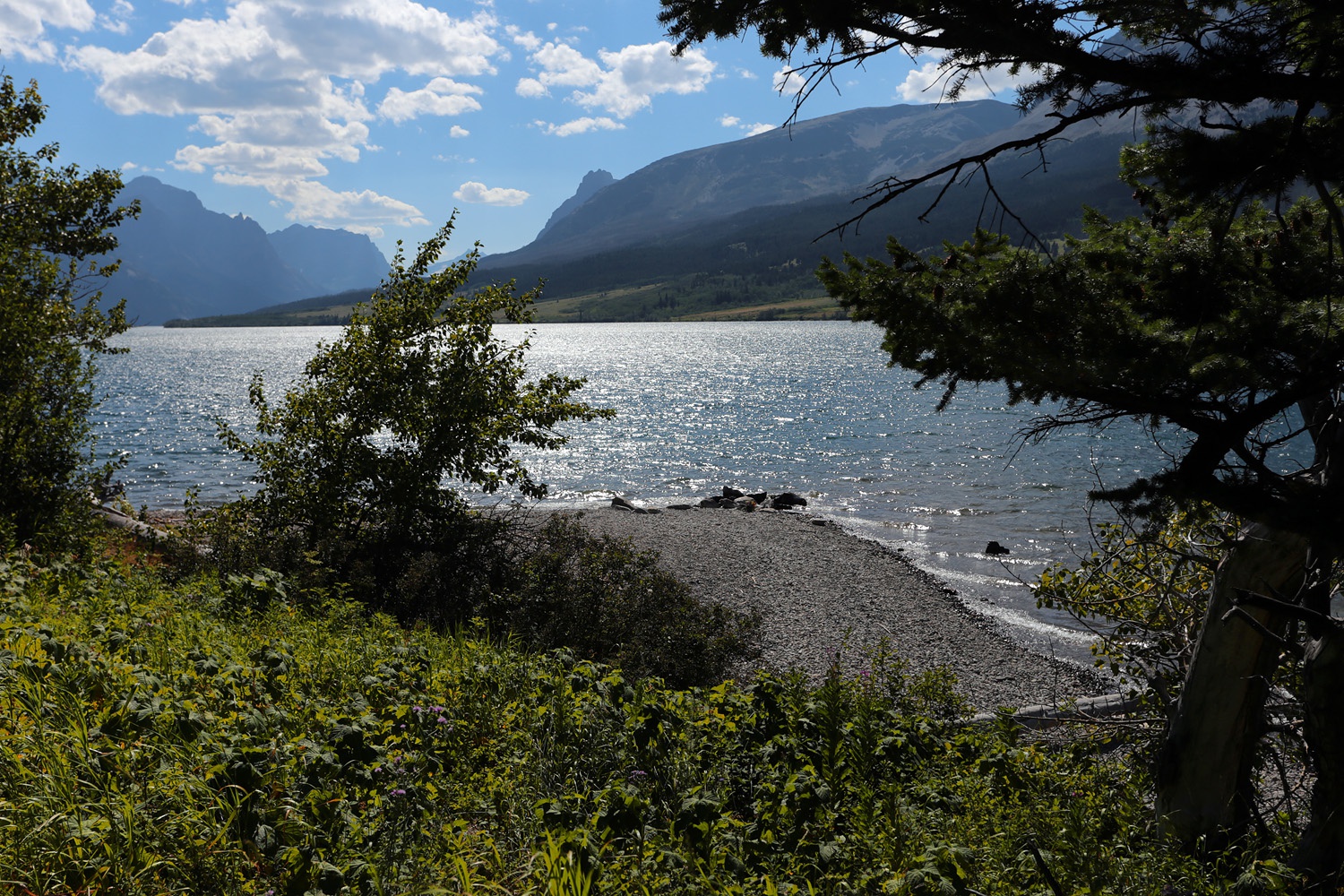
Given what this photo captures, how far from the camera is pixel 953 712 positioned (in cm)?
823

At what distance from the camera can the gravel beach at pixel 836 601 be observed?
1481cm

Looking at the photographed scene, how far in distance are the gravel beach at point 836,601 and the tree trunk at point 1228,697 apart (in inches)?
164

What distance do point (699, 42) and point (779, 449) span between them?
46403 mm

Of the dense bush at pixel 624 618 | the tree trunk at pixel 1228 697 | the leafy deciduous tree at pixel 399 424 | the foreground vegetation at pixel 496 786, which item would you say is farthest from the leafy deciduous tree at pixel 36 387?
the tree trunk at pixel 1228 697

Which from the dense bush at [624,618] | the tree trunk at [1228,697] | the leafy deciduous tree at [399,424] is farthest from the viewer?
the leafy deciduous tree at [399,424]

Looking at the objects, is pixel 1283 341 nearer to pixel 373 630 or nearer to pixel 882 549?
pixel 373 630

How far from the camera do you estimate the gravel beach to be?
48.6ft

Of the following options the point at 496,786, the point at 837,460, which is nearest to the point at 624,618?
the point at 496,786

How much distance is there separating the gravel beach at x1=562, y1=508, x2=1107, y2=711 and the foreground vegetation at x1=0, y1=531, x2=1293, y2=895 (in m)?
3.72

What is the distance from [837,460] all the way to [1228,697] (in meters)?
41.3

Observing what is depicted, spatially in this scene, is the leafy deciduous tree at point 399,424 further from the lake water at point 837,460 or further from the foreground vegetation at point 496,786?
the foreground vegetation at point 496,786

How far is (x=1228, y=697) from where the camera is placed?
534 centimetres

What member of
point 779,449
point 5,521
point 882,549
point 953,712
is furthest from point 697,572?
point 779,449

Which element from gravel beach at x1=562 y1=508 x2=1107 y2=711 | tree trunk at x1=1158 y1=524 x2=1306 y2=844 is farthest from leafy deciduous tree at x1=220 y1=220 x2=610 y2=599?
tree trunk at x1=1158 y1=524 x2=1306 y2=844
